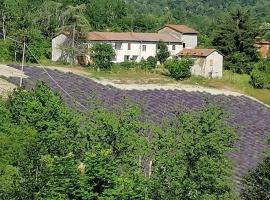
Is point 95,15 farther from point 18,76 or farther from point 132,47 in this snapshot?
point 18,76

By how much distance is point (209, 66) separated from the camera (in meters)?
41.9

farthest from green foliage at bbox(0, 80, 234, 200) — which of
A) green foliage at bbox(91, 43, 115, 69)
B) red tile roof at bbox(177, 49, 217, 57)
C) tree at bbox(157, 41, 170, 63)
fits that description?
tree at bbox(157, 41, 170, 63)

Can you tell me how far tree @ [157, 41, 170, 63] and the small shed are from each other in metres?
1.44

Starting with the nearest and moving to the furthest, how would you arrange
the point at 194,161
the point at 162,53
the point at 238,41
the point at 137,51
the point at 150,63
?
the point at 194,161, the point at 150,63, the point at 162,53, the point at 137,51, the point at 238,41

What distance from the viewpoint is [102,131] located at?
17172 mm

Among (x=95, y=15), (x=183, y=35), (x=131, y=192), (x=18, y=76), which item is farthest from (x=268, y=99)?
(x=131, y=192)

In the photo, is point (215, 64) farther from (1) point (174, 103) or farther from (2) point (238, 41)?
(1) point (174, 103)

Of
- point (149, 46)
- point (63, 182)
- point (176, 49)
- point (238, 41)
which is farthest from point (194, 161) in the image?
point (176, 49)

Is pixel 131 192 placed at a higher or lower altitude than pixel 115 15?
lower

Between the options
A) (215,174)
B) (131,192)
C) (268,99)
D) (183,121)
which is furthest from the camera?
(268,99)

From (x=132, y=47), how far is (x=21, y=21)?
818 centimetres

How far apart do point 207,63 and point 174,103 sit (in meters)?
8.62

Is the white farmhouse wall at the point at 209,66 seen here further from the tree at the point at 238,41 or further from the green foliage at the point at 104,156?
the green foliage at the point at 104,156

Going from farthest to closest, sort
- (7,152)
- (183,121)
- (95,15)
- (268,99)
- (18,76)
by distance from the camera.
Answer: (95,15) → (268,99) → (18,76) → (183,121) → (7,152)
